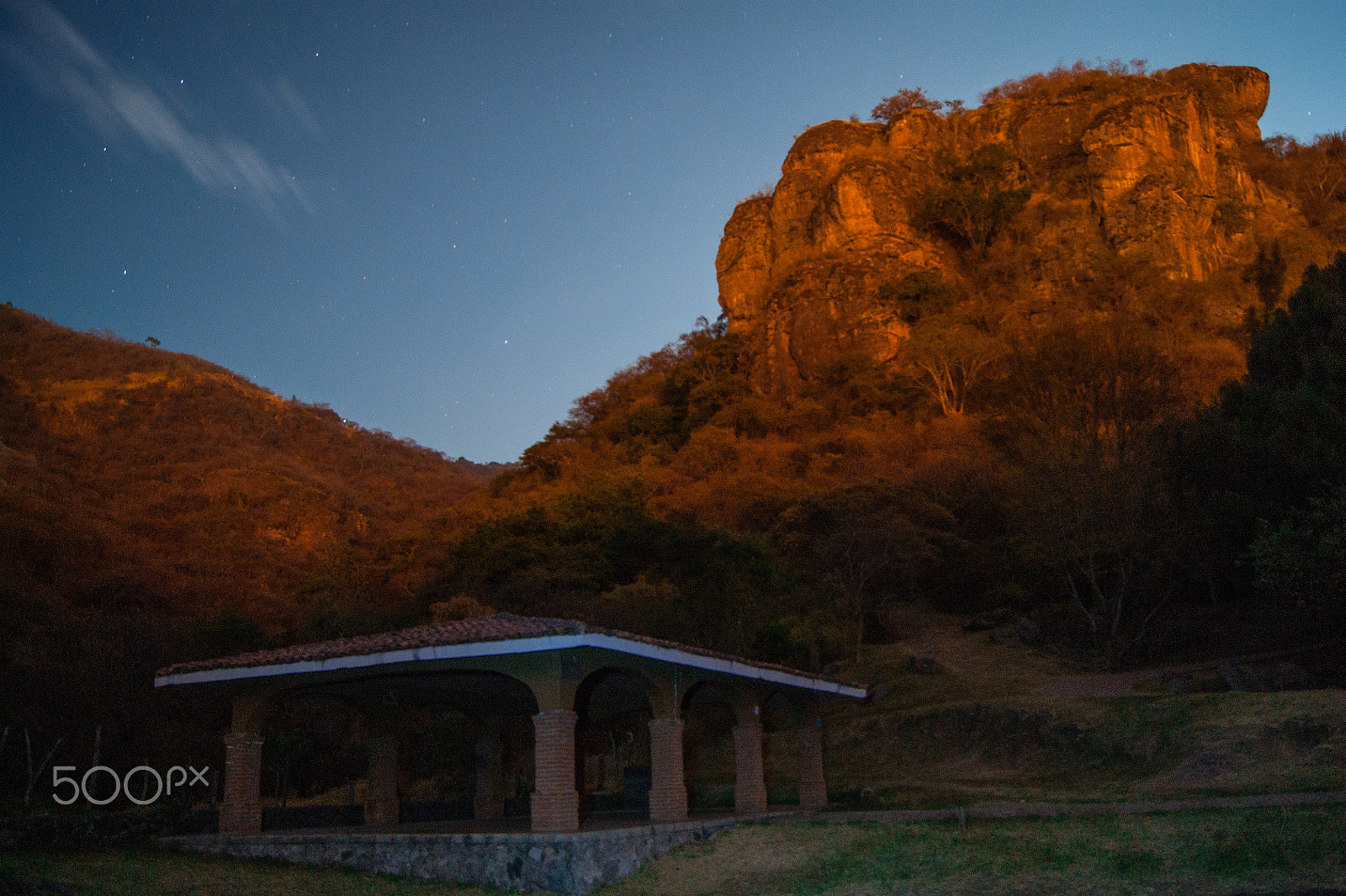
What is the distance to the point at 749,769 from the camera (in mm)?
15992

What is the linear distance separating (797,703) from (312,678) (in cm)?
776

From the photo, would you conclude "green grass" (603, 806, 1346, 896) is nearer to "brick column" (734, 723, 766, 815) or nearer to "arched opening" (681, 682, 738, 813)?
"brick column" (734, 723, 766, 815)

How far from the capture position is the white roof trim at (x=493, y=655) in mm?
12008

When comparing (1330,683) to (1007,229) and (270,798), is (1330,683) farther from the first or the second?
(1007,229)

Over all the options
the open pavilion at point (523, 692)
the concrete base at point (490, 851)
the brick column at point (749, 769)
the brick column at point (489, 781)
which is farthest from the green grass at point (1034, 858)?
the brick column at point (489, 781)

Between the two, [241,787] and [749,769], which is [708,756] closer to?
[749,769]

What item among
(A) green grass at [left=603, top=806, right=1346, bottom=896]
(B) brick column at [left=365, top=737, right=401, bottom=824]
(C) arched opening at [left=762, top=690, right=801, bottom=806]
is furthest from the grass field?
(C) arched opening at [left=762, top=690, right=801, bottom=806]

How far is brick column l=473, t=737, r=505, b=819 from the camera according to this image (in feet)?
61.0

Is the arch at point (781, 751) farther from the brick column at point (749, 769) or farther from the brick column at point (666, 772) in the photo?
the brick column at point (666, 772)

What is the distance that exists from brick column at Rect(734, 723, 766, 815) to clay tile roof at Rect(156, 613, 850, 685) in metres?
1.26

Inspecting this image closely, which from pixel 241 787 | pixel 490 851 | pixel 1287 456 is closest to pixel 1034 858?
pixel 490 851

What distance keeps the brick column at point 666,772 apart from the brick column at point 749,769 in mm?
2059

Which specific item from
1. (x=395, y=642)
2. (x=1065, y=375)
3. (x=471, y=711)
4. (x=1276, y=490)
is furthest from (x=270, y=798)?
(x=1065, y=375)

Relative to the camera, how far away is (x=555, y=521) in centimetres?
3634
